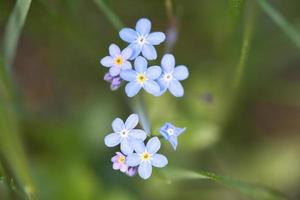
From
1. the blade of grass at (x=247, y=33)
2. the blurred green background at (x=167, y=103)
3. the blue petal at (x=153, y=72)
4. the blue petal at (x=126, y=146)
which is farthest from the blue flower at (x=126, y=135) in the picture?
the blurred green background at (x=167, y=103)

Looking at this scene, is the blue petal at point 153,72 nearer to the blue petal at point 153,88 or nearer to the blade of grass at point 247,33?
the blue petal at point 153,88

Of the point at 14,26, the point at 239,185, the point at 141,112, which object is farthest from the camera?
the point at 14,26

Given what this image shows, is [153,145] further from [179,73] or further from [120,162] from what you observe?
[179,73]

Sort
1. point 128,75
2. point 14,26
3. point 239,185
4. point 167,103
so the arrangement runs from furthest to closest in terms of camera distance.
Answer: point 167,103, point 14,26, point 239,185, point 128,75

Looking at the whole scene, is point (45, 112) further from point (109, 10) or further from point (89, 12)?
point (109, 10)

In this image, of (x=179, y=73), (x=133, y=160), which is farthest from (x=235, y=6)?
(x=133, y=160)

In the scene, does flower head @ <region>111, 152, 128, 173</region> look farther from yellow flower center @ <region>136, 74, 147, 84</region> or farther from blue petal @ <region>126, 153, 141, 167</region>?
yellow flower center @ <region>136, 74, 147, 84</region>

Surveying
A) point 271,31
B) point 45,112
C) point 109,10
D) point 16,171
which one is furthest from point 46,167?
point 271,31
